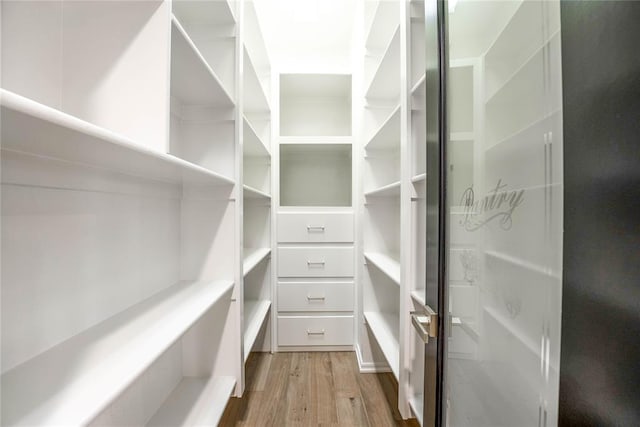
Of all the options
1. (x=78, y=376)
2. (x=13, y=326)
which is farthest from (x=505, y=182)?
(x=13, y=326)

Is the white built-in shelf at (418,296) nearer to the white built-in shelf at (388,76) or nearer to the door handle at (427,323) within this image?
the door handle at (427,323)

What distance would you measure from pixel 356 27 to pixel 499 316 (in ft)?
7.27

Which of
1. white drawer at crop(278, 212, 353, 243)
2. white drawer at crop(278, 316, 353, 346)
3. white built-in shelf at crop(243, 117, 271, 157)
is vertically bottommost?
white drawer at crop(278, 316, 353, 346)

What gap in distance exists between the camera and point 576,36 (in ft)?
1.16

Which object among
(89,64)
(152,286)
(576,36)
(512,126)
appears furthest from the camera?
(152,286)

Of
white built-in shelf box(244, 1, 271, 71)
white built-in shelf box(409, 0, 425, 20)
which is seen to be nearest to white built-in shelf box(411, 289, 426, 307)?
white built-in shelf box(409, 0, 425, 20)

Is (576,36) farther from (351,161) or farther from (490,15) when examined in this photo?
(351,161)

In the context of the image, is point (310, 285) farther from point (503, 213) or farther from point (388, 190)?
point (503, 213)

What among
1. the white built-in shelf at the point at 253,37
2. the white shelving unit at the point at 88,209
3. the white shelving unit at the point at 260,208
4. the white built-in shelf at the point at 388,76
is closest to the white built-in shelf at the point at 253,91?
the white shelving unit at the point at 260,208

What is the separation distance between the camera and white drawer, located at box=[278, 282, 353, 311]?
2164 millimetres

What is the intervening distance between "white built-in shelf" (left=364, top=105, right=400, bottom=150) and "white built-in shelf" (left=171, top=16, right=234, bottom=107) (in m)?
0.77

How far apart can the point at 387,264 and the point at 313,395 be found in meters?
0.88

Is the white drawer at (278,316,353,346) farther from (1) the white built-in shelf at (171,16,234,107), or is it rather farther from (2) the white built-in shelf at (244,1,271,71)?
(2) the white built-in shelf at (244,1,271,71)

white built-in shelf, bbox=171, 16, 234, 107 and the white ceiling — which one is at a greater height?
the white ceiling
